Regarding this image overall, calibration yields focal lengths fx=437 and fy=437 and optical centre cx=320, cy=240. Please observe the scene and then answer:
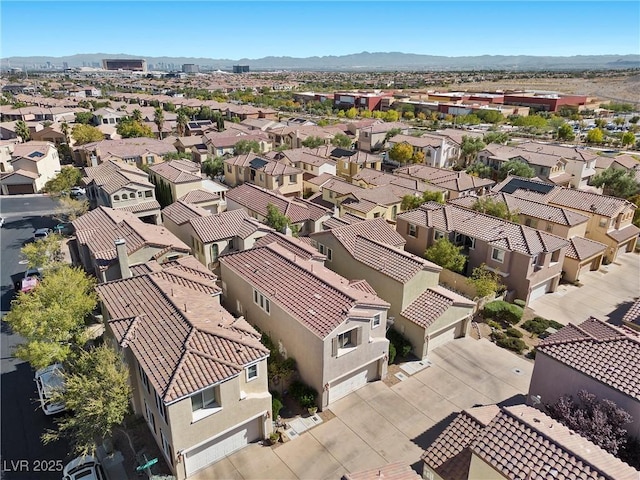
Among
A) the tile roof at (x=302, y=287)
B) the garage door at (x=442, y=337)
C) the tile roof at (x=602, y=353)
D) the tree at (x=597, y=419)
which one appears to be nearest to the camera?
the tree at (x=597, y=419)

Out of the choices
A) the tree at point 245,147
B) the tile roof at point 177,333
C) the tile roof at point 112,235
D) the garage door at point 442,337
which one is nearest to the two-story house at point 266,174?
the tree at point 245,147

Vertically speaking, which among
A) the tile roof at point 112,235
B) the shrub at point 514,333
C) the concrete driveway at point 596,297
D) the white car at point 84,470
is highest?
the tile roof at point 112,235

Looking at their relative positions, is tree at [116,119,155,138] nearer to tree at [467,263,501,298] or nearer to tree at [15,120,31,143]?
tree at [15,120,31,143]

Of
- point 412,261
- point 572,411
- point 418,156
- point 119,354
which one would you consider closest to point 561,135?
point 418,156

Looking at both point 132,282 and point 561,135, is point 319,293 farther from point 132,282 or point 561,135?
point 561,135

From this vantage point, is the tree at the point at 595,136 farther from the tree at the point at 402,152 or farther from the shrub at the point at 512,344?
the shrub at the point at 512,344

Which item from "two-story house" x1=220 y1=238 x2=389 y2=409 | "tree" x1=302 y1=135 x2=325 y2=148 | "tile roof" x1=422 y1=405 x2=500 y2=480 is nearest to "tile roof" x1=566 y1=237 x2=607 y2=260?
"two-story house" x1=220 y1=238 x2=389 y2=409
